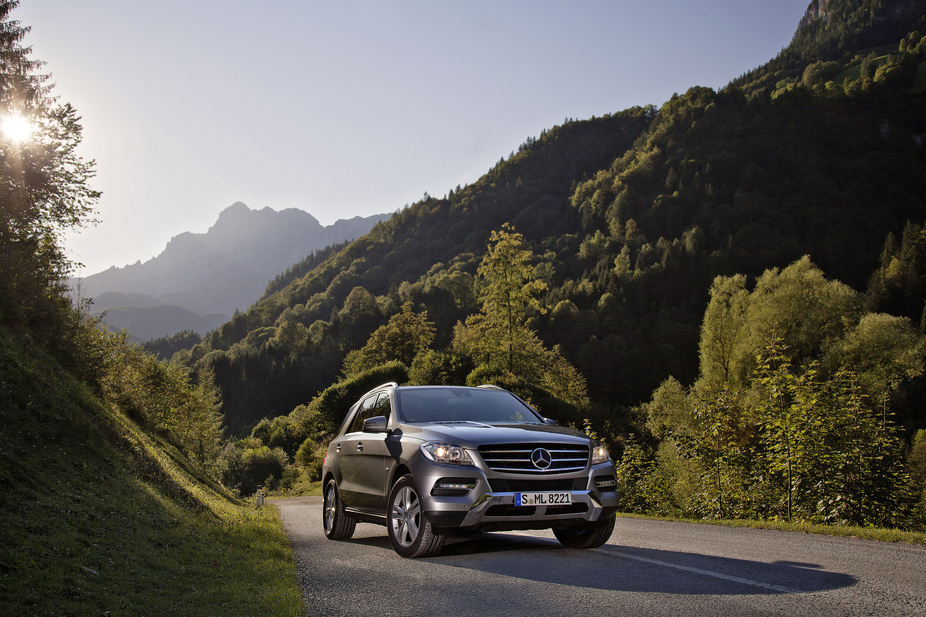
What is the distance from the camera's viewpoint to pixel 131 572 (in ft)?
16.0

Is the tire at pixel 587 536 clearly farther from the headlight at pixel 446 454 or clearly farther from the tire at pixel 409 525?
the headlight at pixel 446 454

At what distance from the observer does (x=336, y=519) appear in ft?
28.7

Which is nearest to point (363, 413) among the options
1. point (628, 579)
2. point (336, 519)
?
point (336, 519)

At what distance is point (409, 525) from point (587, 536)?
2019 millimetres

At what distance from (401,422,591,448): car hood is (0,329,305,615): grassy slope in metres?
1.93

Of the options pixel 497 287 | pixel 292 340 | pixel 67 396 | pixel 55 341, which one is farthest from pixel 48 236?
pixel 292 340

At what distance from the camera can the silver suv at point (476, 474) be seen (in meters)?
5.84

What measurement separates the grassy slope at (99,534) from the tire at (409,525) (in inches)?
46.7

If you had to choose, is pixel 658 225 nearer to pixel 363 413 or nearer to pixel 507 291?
pixel 507 291

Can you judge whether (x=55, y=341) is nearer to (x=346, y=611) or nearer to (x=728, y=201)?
(x=346, y=611)

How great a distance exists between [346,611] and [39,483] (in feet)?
14.3

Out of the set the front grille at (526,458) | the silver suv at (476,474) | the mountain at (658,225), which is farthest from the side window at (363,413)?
the mountain at (658,225)

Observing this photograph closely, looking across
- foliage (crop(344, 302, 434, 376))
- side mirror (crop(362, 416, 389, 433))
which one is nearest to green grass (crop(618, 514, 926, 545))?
side mirror (crop(362, 416, 389, 433))

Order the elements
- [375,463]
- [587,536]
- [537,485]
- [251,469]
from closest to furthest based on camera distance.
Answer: [537,485] → [587,536] → [375,463] → [251,469]
